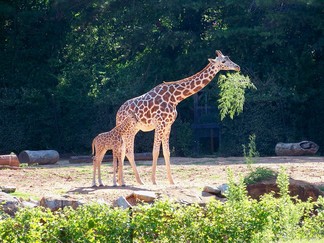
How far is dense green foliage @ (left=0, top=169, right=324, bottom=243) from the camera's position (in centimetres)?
1055

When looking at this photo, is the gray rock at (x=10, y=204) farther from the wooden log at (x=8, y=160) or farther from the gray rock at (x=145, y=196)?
Answer: the wooden log at (x=8, y=160)

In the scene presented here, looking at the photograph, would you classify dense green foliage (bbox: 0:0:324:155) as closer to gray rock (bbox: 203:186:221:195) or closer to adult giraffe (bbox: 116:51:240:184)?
adult giraffe (bbox: 116:51:240:184)

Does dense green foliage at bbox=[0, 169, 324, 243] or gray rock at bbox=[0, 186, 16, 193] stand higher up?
gray rock at bbox=[0, 186, 16, 193]

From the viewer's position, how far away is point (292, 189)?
1614 cm

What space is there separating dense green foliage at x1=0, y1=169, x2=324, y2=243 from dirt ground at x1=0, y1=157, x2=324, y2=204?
398 cm

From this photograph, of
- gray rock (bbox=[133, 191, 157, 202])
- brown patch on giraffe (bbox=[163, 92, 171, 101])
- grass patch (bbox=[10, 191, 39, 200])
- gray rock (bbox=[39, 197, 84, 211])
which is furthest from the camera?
brown patch on giraffe (bbox=[163, 92, 171, 101])

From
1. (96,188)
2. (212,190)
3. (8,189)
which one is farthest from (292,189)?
(8,189)

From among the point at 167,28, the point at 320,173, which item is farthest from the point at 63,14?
the point at 320,173

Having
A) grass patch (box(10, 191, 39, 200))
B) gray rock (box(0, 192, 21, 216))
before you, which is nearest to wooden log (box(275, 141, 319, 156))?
grass patch (box(10, 191, 39, 200))

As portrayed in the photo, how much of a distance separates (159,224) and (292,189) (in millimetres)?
5840

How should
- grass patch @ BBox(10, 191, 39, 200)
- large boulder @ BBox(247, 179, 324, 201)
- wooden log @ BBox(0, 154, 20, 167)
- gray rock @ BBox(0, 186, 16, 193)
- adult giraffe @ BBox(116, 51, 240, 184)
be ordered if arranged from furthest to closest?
wooden log @ BBox(0, 154, 20, 167) → adult giraffe @ BBox(116, 51, 240, 184) → gray rock @ BBox(0, 186, 16, 193) → grass patch @ BBox(10, 191, 39, 200) → large boulder @ BBox(247, 179, 324, 201)

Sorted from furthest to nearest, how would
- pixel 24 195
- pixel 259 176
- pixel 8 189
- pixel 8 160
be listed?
pixel 8 160 → pixel 8 189 → pixel 24 195 → pixel 259 176

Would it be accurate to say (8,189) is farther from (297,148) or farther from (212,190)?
(297,148)

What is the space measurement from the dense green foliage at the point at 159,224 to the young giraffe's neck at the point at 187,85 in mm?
8244
